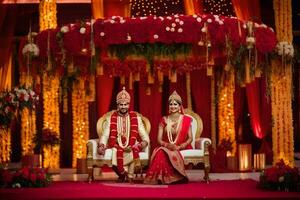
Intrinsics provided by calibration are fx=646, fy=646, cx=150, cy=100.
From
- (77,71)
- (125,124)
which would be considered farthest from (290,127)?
(77,71)

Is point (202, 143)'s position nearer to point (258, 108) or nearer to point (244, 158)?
point (244, 158)

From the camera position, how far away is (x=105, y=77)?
1306 centimetres

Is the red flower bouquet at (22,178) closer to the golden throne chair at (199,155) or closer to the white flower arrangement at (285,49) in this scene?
the golden throne chair at (199,155)

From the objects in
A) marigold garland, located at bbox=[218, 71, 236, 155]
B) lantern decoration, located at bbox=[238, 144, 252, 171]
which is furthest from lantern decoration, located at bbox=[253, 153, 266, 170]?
marigold garland, located at bbox=[218, 71, 236, 155]

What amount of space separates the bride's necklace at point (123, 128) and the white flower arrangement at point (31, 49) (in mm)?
→ 1646

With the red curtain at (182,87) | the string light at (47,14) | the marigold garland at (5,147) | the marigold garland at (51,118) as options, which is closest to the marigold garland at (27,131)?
the marigold garland at (5,147)

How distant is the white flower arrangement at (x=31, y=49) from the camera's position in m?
9.38

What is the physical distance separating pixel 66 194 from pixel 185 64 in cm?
349

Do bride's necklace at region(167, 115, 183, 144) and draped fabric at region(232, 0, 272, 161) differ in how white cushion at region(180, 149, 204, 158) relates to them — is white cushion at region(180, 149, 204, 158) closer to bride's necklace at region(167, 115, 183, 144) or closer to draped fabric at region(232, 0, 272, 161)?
bride's necklace at region(167, 115, 183, 144)

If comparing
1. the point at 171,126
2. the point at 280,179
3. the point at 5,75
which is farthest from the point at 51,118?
the point at 280,179

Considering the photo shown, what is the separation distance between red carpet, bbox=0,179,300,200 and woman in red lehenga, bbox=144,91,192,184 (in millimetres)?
249

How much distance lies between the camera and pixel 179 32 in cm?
888

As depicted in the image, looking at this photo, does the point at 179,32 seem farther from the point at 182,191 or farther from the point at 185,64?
the point at 182,191

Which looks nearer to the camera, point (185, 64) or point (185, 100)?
point (185, 64)
